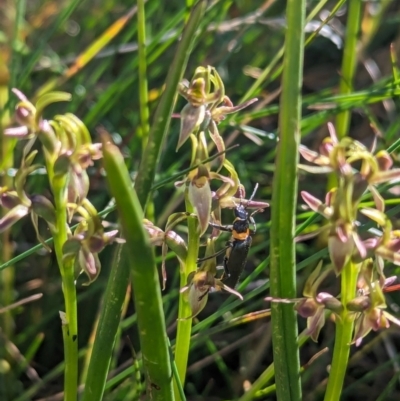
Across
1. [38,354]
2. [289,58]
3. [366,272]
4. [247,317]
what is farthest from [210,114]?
[38,354]

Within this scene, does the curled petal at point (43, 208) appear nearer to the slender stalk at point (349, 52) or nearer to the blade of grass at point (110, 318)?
the blade of grass at point (110, 318)

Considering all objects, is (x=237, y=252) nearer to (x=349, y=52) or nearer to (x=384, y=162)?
(x=384, y=162)

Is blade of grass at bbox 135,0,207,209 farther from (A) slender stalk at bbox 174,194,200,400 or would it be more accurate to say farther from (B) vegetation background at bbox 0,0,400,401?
(B) vegetation background at bbox 0,0,400,401

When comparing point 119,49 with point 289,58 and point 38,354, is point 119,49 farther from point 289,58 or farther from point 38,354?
point 289,58

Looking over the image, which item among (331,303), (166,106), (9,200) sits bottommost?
(331,303)

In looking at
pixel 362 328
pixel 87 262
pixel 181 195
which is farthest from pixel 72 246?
pixel 181 195

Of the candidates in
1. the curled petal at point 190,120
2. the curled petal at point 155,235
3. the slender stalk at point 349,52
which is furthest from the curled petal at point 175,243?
the slender stalk at point 349,52
